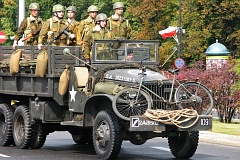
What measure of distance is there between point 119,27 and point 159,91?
112 inches

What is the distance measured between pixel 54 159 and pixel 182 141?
236 cm

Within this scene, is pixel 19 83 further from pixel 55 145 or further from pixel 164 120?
pixel 164 120

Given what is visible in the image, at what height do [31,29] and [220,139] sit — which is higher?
[31,29]

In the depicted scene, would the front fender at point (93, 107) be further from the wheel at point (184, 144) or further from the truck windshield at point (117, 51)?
the wheel at point (184, 144)

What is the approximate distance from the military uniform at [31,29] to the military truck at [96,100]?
98cm

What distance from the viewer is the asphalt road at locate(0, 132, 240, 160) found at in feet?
55.4

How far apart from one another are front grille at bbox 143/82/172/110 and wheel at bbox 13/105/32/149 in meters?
3.37

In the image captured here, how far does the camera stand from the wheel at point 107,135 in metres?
15.4

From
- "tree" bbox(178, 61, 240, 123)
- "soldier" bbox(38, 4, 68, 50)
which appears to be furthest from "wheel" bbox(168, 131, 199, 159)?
"tree" bbox(178, 61, 240, 123)

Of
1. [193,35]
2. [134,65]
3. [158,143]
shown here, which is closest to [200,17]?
[193,35]

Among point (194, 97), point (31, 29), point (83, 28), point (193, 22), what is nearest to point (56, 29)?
point (83, 28)

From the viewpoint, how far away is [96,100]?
16.3m

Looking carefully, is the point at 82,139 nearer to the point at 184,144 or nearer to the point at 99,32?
the point at 99,32

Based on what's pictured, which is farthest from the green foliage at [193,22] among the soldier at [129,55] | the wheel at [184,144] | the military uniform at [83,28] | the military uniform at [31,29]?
the wheel at [184,144]
